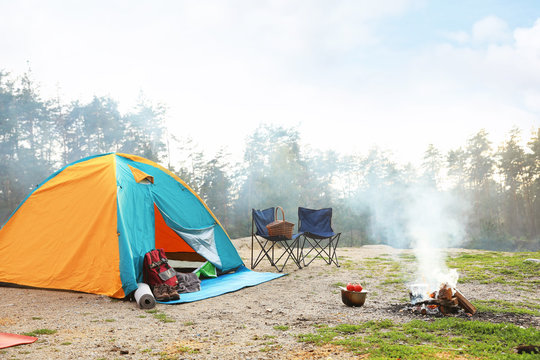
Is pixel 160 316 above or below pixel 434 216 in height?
above

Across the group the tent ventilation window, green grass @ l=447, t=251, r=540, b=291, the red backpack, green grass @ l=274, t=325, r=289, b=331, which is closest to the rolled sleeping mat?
the red backpack

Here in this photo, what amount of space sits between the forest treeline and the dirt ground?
13.2 meters

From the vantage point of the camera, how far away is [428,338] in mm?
2160

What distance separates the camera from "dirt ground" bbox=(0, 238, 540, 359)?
80.7 inches

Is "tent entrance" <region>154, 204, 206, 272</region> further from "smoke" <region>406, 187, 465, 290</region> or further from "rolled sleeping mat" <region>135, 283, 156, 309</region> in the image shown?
"smoke" <region>406, 187, 465, 290</region>

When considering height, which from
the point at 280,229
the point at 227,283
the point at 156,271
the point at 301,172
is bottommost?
the point at 227,283

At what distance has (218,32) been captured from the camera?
10.3 meters

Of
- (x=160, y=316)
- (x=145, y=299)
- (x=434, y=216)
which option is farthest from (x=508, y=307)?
(x=434, y=216)

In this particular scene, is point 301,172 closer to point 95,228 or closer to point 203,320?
point 95,228

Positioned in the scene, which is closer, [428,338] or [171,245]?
[428,338]

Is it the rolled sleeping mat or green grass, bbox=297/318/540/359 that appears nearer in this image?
green grass, bbox=297/318/540/359

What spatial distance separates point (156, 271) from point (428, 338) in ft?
8.75

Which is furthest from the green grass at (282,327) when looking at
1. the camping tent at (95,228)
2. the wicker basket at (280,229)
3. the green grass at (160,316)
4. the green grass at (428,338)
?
the wicker basket at (280,229)

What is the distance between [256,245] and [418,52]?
22.8ft
